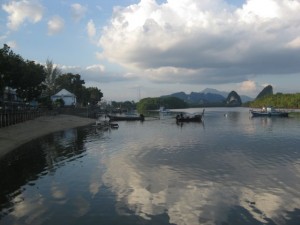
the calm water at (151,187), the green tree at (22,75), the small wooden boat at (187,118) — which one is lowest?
the calm water at (151,187)

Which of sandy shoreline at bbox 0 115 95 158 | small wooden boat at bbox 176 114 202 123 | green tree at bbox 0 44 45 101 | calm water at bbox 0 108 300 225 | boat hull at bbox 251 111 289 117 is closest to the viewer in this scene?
calm water at bbox 0 108 300 225

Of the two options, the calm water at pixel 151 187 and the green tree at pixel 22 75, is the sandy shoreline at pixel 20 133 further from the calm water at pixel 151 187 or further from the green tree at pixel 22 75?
the green tree at pixel 22 75

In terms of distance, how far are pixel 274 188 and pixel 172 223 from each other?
1062cm

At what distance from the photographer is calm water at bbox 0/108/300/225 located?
66.7 ft

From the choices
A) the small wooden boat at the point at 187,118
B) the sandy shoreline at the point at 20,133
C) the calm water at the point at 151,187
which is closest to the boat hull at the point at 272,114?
the small wooden boat at the point at 187,118

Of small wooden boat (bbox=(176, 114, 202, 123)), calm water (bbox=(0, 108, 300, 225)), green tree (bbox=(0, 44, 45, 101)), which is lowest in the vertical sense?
calm water (bbox=(0, 108, 300, 225))

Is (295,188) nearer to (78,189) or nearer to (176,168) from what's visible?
(176,168)

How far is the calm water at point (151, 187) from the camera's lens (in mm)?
20319

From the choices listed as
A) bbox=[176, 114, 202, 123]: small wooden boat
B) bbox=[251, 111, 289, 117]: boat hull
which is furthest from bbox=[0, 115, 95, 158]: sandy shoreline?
bbox=[251, 111, 289, 117]: boat hull

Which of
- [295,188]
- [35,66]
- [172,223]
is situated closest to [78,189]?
[172,223]

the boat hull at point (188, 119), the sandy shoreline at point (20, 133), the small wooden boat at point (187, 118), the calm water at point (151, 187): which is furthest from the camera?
the small wooden boat at point (187, 118)

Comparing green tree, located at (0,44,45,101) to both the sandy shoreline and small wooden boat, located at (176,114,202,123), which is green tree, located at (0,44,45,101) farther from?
small wooden boat, located at (176,114,202,123)

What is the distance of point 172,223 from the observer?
19125 millimetres

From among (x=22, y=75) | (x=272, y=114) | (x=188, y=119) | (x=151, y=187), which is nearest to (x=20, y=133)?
(x=22, y=75)
